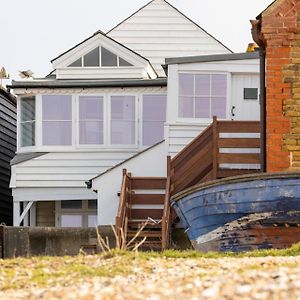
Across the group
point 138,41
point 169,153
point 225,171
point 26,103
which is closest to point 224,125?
point 225,171

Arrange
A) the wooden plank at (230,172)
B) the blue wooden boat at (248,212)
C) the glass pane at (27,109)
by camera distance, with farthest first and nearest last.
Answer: the glass pane at (27,109) → the wooden plank at (230,172) → the blue wooden boat at (248,212)

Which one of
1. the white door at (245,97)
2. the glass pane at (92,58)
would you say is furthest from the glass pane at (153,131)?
the glass pane at (92,58)

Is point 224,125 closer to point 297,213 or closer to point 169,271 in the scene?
point 297,213

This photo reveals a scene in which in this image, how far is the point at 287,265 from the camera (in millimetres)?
10367

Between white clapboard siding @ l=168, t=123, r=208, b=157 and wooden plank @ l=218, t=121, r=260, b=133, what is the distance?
355 centimetres

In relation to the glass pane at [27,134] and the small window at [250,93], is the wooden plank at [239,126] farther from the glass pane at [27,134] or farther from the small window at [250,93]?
the glass pane at [27,134]

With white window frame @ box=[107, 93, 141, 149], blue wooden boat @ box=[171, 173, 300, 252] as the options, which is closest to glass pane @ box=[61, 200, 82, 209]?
white window frame @ box=[107, 93, 141, 149]

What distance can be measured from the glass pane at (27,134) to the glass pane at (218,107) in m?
5.47

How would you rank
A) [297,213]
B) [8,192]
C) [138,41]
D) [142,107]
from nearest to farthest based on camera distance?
[297,213] < [142,107] < [8,192] < [138,41]

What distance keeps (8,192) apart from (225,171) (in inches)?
503

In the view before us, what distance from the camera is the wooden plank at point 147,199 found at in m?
22.5

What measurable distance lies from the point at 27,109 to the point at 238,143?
864cm

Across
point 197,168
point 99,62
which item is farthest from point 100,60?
point 197,168

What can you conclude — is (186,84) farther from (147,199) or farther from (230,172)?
(230,172)
